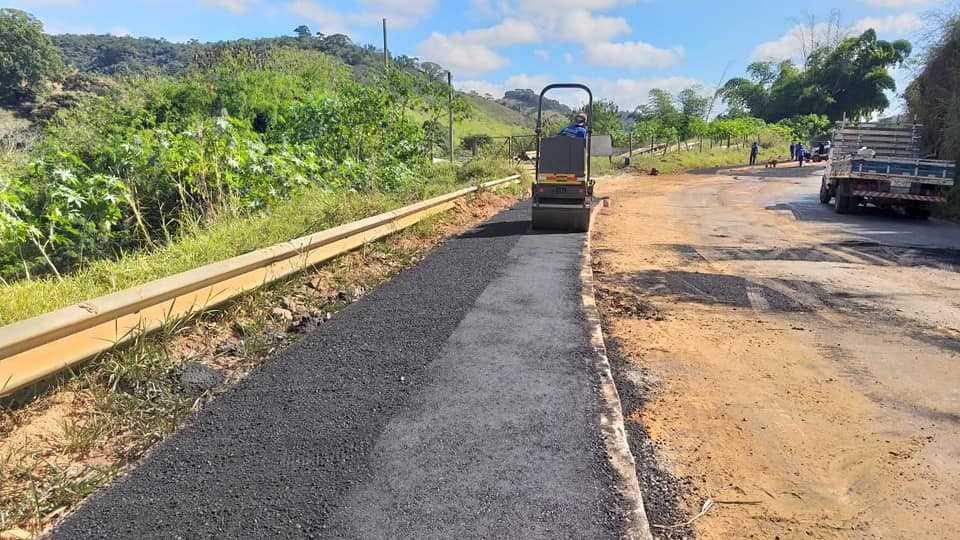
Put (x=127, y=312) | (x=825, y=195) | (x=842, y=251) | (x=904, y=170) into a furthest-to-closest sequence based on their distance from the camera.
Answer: (x=825, y=195) → (x=904, y=170) → (x=842, y=251) → (x=127, y=312)

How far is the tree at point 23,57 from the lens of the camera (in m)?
61.2

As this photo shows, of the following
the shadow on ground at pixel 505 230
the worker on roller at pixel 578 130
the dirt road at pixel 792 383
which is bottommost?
the dirt road at pixel 792 383

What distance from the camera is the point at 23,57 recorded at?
2527 inches

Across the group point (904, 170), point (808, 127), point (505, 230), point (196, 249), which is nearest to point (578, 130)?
point (505, 230)

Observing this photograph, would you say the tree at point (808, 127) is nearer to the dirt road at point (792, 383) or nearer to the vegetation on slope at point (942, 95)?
the vegetation on slope at point (942, 95)

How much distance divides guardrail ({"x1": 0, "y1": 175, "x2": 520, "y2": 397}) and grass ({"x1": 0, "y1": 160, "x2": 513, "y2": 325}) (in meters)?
0.58

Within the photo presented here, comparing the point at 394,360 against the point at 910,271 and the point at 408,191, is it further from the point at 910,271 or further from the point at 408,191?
the point at 408,191

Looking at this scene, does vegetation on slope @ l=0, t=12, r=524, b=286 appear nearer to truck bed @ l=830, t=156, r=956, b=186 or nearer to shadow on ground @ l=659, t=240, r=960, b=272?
shadow on ground @ l=659, t=240, r=960, b=272

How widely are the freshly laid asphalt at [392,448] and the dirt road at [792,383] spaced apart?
43cm

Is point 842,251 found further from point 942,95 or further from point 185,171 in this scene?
point 942,95

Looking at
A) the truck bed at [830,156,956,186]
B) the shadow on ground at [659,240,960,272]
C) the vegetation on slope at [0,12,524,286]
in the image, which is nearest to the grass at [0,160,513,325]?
the vegetation on slope at [0,12,524,286]

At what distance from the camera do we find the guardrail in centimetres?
289

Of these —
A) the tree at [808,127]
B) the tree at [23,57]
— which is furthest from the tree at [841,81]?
the tree at [23,57]

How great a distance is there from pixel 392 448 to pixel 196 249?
12.5ft
